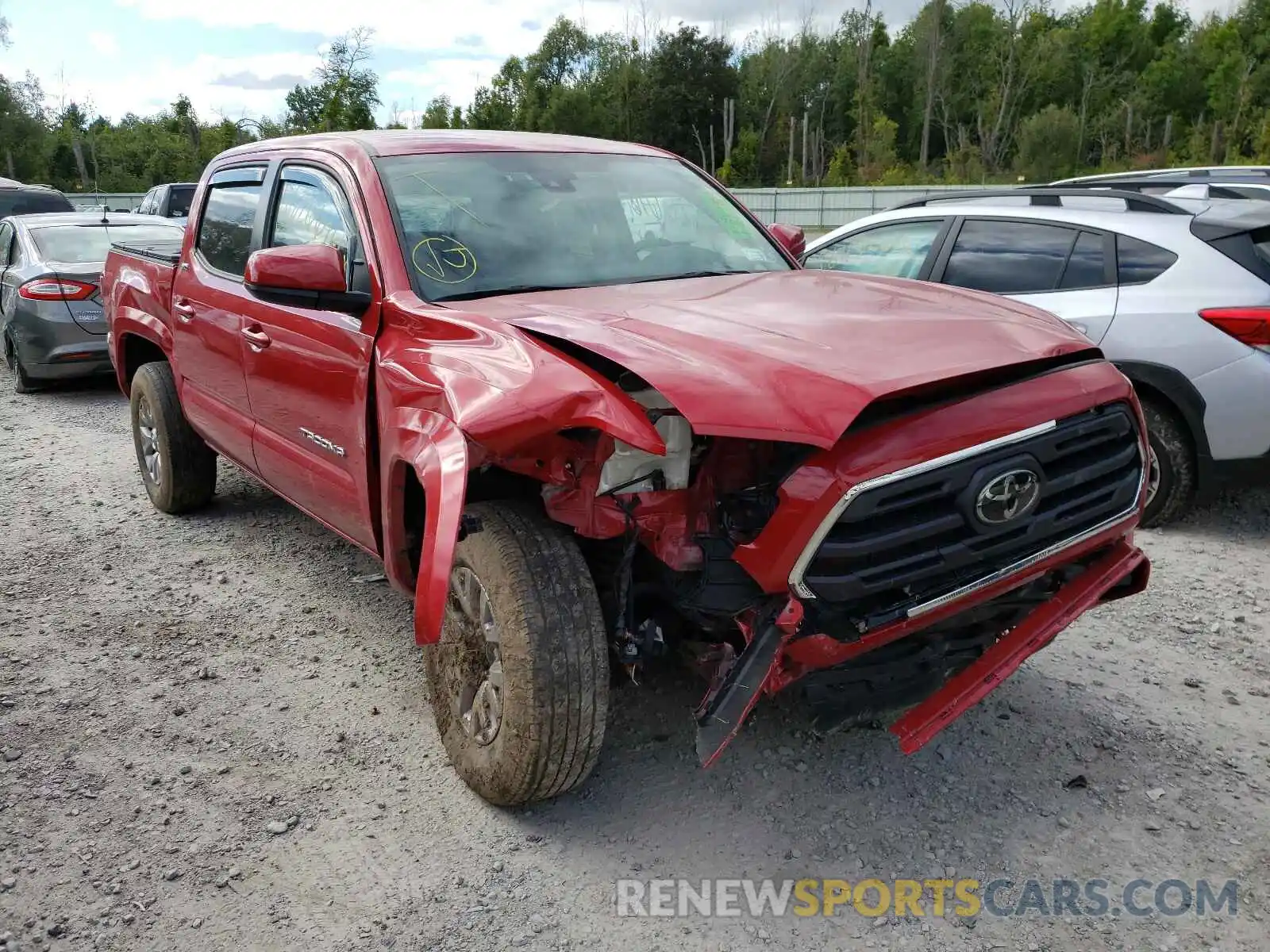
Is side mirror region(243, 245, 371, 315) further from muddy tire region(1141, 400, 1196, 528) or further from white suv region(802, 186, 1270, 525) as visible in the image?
muddy tire region(1141, 400, 1196, 528)

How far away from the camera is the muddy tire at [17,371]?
919cm

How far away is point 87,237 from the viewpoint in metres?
9.58

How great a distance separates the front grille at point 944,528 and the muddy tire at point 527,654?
0.64 m

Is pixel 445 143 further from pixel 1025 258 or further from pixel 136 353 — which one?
pixel 1025 258

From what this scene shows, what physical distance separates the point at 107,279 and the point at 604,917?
501 centimetres

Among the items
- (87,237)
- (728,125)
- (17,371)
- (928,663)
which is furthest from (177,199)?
(728,125)

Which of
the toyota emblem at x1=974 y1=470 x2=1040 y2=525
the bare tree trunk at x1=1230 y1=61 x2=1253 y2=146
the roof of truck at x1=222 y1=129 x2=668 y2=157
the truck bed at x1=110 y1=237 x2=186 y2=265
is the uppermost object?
the bare tree trunk at x1=1230 y1=61 x2=1253 y2=146

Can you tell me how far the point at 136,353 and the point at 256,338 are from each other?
231 centimetres

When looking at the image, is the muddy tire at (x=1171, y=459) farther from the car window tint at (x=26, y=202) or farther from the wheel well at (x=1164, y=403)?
Result: the car window tint at (x=26, y=202)

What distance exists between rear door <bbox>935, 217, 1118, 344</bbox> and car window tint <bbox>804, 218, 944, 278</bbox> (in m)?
0.19

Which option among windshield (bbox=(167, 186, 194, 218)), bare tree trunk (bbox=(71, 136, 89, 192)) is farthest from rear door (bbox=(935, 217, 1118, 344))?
bare tree trunk (bbox=(71, 136, 89, 192))

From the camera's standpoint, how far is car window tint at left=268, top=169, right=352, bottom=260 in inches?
142

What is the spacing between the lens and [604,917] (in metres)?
2.58

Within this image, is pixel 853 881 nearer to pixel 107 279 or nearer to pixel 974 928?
pixel 974 928
